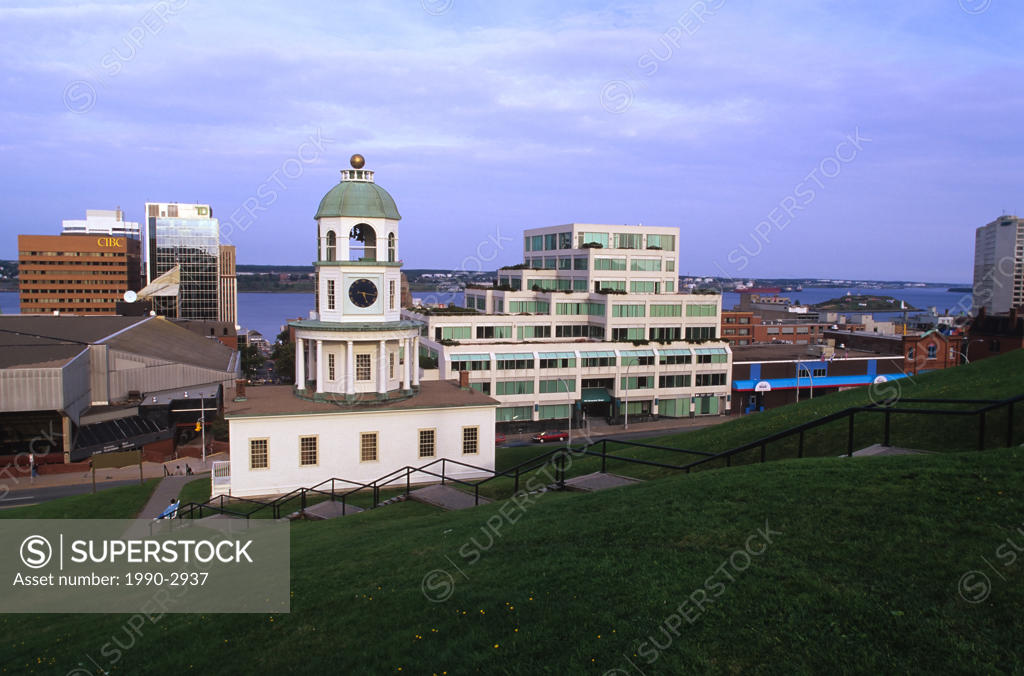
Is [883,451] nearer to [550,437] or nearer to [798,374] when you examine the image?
[550,437]

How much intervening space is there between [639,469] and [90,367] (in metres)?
52.2

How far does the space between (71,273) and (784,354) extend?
151 m

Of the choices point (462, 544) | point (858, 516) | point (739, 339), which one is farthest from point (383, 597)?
point (739, 339)

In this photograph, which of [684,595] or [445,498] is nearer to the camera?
[684,595]

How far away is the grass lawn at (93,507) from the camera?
30281mm

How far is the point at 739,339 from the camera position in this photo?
122625 mm

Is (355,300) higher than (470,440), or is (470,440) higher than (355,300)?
(355,300)

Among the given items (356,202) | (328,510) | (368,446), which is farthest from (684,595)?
(356,202)

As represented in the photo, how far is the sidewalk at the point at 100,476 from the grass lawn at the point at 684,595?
35.1 meters

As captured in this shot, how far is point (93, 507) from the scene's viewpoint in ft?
103

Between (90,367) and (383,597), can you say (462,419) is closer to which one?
(383,597)

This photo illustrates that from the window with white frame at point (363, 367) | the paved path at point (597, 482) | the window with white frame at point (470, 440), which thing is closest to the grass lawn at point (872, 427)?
the paved path at point (597, 482)

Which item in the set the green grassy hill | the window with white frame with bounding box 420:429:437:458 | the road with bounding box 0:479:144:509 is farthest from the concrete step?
the road with bounding box 0:479:144:509

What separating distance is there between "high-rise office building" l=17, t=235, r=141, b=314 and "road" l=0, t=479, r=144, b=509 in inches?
5158
